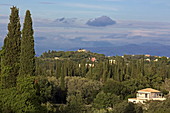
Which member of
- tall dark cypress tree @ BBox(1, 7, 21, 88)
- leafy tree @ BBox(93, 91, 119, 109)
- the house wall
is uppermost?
tall dark cypress tree @ BBox(1, 7, 21, 88)

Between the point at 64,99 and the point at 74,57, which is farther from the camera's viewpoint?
the point at 74,57

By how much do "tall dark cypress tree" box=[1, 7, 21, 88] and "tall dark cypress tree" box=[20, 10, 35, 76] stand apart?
1.01ft

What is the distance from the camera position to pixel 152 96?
52.2 meters

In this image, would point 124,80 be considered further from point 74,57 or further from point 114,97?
point 74,57

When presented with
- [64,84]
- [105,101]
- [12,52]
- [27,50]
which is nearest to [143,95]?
[105,101]

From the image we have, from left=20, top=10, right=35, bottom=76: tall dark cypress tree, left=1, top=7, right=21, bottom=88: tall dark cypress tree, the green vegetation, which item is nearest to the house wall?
the green vegetation

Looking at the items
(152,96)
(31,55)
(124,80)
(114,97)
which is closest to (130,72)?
(124,80)

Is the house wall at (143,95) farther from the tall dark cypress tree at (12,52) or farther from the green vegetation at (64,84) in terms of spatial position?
the tall dark cypress tree at (12,52)

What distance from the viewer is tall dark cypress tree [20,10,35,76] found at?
21.9 metres

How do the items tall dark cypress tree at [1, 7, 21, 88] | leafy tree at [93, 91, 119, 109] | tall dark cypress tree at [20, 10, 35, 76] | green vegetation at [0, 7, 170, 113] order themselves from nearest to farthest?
1. green vegetation at [0, 7, 170, 113]
2. tall dark cypress tree at [1, 7, 21, 88]
3. tall dark cypress tree at [20, 10, 35, 76]
4. leafy tree at [93, 91, 119, 109]

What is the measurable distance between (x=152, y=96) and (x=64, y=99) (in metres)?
10.9

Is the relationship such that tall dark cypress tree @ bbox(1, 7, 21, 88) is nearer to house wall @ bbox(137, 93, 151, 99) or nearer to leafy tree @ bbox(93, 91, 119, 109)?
leafy tree @ bbox(93, 91, 119, 109)

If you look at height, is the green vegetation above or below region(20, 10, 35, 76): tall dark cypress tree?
below

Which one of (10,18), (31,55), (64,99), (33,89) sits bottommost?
(64,99)
